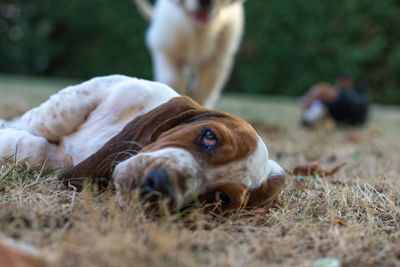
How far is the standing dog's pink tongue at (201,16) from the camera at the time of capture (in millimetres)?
5797

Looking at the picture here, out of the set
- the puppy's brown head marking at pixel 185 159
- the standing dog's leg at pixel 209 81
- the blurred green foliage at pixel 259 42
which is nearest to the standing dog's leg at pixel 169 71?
the standing dog's leg at pixel 209 81

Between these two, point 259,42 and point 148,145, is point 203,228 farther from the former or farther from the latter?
point 259,42

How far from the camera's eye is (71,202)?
6.51 ft

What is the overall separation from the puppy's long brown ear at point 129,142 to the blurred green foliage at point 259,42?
35.1 ft

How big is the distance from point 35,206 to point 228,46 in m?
4.86

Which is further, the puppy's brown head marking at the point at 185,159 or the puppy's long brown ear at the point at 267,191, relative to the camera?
the puppy's long brown ear at the point at 267,191

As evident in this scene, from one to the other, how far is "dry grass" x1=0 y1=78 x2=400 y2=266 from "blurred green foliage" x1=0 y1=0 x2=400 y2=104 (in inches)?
395

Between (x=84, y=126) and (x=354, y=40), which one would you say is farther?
(x=354, y=40)

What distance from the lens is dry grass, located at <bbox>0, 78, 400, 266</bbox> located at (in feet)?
4.75

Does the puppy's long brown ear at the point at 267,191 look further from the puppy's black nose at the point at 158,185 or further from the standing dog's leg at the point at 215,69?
the standing dog's leg at the point at 215,69

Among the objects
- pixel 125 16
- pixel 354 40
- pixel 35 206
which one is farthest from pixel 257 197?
pixel 125 16

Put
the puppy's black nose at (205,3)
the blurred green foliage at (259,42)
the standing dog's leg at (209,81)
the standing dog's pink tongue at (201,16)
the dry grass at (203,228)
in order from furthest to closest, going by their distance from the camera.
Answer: the blurred green foliage at (259,42)
the standing dog's leg at (209,81)
the standing dog's pink tongue at (201,16)
the puppy's black nose at (205,3)
the dry grass at (203,228)

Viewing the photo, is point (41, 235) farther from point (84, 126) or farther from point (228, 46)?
point (228, 46)

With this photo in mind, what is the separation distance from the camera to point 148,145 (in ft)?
6.70
